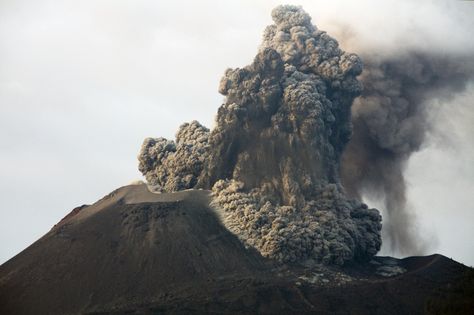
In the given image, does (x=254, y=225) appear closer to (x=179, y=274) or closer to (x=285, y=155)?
(x=285, y=155)

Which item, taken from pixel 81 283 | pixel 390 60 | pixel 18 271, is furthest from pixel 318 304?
pixel 390 60

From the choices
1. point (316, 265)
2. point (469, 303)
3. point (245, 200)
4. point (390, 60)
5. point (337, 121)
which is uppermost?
point (390, 60)

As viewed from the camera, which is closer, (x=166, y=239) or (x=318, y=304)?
(x=318, y=304)

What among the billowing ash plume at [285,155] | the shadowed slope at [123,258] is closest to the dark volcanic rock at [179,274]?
the shadowed slope at [123,258]

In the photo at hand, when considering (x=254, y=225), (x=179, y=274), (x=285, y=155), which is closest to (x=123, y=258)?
(x=179, y=274)

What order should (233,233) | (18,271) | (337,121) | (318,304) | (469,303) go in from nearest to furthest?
(469,303) < (318,304) < (18,271) < (233,233) < (337,121)

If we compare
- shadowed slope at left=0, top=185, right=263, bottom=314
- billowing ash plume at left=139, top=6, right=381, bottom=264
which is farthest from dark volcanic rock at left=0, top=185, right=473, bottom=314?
billowing ash plume at left=139, top=6, right=381, bottom=264

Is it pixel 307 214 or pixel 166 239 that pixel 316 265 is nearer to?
pixel 307 214
